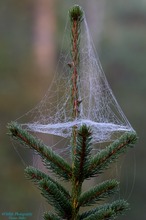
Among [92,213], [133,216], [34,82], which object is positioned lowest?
[133,216]

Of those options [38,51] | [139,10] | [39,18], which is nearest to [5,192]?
[38,51]

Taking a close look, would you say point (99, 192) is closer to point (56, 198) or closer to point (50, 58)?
point (56, 198)

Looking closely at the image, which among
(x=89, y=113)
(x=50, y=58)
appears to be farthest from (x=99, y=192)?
(x=50, y=58)

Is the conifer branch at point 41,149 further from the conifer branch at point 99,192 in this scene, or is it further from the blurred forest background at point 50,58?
the blurred forest background at point 50,58

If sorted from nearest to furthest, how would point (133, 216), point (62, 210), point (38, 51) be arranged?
1. point (62, 210)
2. point (133, 216)
3. point (38, 51)

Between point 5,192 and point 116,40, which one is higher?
point 116,40

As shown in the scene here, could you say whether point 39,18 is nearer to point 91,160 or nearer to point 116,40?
point 116,40

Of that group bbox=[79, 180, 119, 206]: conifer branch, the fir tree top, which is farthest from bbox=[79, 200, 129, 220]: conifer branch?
the fir tree top

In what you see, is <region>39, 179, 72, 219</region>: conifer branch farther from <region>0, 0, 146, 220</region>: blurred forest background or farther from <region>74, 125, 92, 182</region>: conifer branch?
<region>0, 0, 146, 220</region>: blurred forest background
